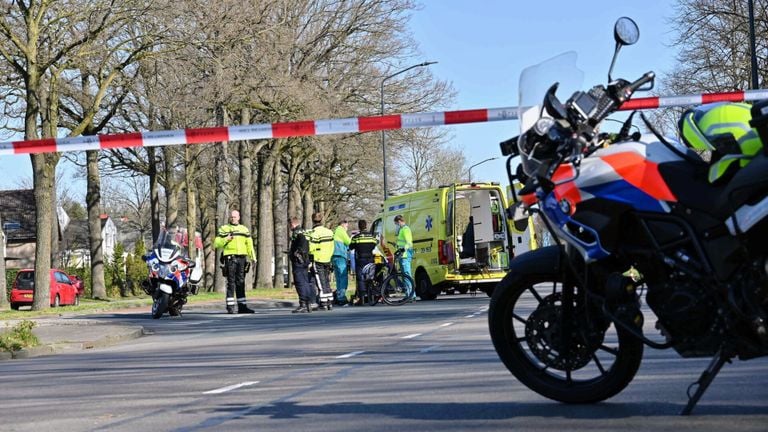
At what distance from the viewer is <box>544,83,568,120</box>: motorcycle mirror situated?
5945mm

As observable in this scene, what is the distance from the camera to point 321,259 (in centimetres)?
2297

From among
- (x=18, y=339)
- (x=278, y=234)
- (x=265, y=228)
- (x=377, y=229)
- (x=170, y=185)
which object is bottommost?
(x=18, y=339)

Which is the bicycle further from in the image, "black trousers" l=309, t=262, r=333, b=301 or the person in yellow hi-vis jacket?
the person in yellow hi-vis jacket

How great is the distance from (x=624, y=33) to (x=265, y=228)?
34.1 metres

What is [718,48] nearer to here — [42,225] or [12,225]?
[42,225]

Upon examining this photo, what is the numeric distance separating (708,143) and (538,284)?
1283mm

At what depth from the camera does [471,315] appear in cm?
1822

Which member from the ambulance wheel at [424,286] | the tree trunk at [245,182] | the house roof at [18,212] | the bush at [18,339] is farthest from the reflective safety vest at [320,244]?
the house roof at [18,212]

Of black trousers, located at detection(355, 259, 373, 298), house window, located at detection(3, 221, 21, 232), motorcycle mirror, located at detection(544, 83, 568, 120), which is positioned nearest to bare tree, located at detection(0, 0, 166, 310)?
black trousers, located at detection(355, 259, 373, 298)

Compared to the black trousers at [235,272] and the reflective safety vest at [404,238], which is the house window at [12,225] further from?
the black trousers at [235,272]

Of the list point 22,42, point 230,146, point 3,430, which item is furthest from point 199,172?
point 3,430

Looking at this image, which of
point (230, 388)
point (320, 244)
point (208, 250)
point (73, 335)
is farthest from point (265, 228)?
point (230, 388)

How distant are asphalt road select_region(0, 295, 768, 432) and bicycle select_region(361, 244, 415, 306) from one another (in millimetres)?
11739

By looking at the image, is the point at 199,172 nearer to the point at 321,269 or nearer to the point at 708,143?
the point at 321,269
